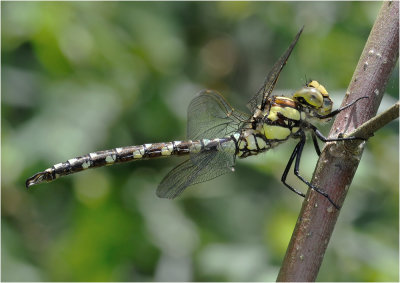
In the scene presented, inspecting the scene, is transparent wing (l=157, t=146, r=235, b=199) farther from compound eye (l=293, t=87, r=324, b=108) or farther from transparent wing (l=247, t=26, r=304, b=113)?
compound eye (l=293, t=87, r=324, b=108)

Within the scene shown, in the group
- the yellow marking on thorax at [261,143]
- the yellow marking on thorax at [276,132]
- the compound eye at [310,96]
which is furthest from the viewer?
the yellow marking on thorax at [261,143]

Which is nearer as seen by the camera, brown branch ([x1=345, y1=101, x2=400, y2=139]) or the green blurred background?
brown branch ([x1=345, y1=101, x2=400, y2=139])

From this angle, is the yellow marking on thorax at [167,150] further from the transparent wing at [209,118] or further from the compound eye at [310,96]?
the compound eye at [310,96]

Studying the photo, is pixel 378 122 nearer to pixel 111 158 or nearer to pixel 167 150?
pixel 167 150

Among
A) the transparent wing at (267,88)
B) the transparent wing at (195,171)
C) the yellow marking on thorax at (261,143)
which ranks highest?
the transparent wing at (267,88)

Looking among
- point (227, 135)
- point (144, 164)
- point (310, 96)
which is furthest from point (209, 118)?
point (144, 164)

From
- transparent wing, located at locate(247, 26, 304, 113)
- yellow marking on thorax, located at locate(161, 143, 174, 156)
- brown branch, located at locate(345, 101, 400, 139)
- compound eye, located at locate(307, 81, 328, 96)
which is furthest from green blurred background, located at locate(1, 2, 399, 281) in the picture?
brown branch, located at locate(345, 101, 400, 139)

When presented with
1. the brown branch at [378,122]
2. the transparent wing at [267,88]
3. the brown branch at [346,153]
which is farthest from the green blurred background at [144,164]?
the brown branch at [378,122]

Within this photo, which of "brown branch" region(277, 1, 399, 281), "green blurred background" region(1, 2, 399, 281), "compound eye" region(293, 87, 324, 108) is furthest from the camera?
"green blurred background" region(1, 2, 399, 281)
